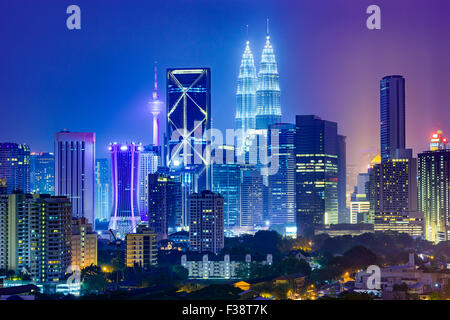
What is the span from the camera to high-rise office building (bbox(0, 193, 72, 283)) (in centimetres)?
1331

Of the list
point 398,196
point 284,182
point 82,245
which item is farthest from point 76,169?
point 398,196

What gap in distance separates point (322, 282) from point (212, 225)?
21.1 ft

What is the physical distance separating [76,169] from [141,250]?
29.1 ft

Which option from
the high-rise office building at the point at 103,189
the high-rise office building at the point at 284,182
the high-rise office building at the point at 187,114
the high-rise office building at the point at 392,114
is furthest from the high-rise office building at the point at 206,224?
the high-rise office building at the point at 187,114

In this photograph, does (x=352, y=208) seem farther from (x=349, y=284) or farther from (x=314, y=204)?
(x=349, y=284)

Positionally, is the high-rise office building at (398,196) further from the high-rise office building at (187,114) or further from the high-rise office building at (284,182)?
the high-rise office building at (187,114)

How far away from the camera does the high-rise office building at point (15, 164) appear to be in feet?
69.2

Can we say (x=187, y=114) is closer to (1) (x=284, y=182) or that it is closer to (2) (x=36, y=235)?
(1) (x=284, y=182)

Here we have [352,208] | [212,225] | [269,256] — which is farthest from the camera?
[352,208]

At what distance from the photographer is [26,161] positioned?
22.3m

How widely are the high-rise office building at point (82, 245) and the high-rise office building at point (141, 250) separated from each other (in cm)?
96

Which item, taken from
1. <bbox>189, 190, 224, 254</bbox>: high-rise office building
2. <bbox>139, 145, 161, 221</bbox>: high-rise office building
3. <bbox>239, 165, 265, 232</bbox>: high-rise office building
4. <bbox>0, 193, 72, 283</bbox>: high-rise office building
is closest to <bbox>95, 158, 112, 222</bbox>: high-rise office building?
<bbox>139, 145, 161, 221</bbox>: high-rise office building

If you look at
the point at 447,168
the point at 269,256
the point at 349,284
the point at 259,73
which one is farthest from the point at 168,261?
the point at 259,73

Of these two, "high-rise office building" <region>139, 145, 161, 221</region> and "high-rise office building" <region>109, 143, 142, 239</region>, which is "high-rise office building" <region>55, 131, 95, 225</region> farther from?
"high-rise office building" <region>139, 145, 161, 221</region>
